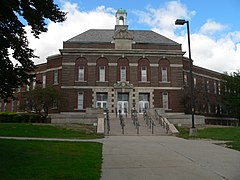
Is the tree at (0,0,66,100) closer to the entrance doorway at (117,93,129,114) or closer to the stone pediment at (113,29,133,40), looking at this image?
the entrance doorway at (117,93,129,114)

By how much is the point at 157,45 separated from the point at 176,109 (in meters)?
9.85

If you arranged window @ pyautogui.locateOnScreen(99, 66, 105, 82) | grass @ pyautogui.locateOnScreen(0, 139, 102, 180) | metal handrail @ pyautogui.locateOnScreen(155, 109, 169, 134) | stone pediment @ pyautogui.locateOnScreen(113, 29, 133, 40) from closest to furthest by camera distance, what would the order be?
grass @ pyautogui.locateOnScreen(0, 139, 102, 180), metal handrail @ pyautogui.locateOnScreen(155, 109, 169, 134), window @ pyautogui.locateOnScreen(99, 66, 105, 82), stone pediment @ pyautogui.locateOnScreen(113, 29, 133, 40)

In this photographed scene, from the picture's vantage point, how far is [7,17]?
33.6ft

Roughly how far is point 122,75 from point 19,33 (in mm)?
32654

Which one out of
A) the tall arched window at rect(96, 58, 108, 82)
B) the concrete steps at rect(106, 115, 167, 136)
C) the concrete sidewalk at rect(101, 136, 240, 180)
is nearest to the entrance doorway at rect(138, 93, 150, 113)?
the tall arched window at rect(96, 58, 108, 82)

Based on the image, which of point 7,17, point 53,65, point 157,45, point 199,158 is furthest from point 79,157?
point 53,65

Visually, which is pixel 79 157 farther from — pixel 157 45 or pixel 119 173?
pixel 157 45

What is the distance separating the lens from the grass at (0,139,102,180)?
7.80 meters

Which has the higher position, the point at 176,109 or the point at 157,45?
the point at 157,45

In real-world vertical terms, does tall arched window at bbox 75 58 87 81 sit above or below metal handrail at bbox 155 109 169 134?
above

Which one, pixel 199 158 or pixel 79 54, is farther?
pixel 79 54

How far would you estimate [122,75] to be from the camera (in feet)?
142

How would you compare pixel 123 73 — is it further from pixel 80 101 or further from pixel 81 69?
pixel 80 101

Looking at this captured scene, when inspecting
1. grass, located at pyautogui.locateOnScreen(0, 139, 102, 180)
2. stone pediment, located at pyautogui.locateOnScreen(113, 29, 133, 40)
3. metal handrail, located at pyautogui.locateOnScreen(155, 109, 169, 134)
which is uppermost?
stone pediment, located at pyautogui.locateOnScreen(113, 29, 133, 40)
